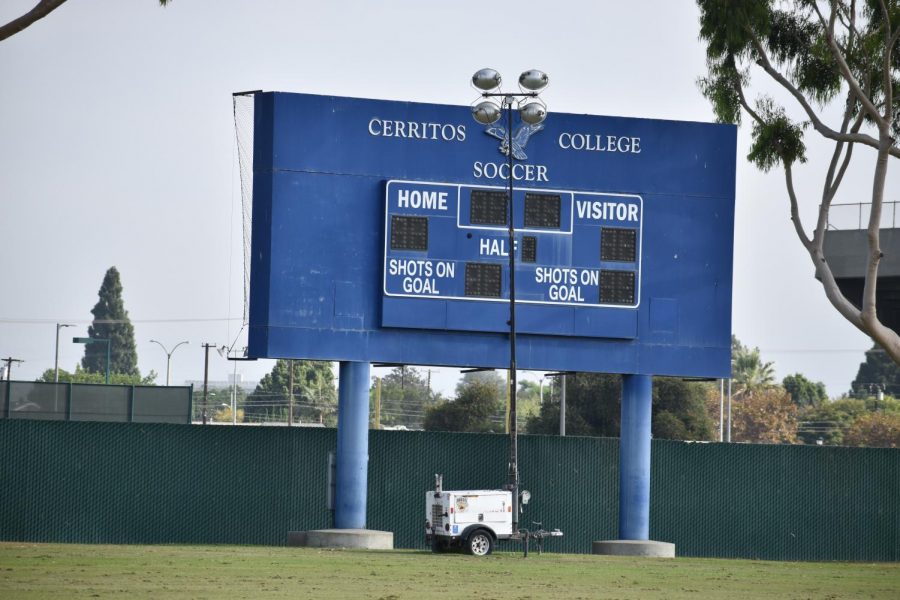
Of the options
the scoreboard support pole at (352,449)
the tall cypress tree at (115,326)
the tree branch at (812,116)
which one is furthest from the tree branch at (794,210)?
the tall cypress tree at (115,326)

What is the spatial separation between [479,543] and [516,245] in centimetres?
659

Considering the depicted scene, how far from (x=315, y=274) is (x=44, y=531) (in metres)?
9.11

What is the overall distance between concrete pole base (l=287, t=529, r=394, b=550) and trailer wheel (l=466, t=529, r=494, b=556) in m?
2.66

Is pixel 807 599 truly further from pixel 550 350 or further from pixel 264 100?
pixel 264 100

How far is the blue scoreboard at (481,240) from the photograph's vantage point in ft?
106

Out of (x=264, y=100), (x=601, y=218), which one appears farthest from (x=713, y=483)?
(x=264, y=100)

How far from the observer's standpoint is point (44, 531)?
34.7 m

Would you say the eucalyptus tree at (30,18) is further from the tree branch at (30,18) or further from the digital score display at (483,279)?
→ the digital score display at (483,279)

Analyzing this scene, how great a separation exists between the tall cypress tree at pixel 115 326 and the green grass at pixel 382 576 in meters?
143

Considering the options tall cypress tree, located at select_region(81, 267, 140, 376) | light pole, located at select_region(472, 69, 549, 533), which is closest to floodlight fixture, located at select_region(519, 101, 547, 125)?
light pole, located at select_region(472, 69, 549, 533)

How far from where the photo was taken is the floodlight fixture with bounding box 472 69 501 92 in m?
30.6

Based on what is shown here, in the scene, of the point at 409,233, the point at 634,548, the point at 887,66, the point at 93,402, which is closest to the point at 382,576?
the point at 409,233

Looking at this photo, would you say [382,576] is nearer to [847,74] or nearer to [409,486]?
[409,486]

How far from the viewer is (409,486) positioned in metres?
37.0
